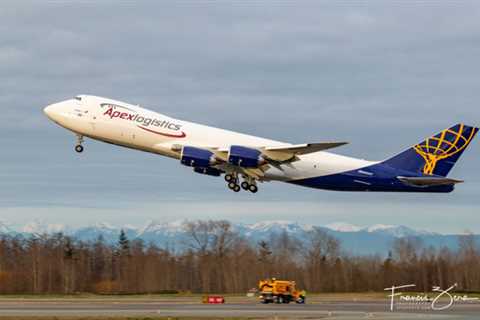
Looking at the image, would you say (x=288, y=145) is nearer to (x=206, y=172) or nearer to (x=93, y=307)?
(x=206, y=172)

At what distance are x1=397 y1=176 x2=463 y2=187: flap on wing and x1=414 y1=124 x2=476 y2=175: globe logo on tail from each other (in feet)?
8.53

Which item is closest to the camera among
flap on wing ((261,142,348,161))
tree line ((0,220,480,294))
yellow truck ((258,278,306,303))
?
flap on wing ((261,142,348,161))

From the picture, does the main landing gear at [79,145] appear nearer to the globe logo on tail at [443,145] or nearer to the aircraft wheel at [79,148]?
the aircraft wheel at [79,148]

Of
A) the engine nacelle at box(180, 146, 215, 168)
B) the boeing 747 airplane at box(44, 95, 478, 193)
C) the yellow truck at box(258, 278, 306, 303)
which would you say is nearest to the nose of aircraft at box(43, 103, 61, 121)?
the boeing 747 airplane at box(44, 95, 478, 193)

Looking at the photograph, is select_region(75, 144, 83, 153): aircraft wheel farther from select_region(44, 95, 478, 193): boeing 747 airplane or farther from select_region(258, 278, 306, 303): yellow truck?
select_region(258, 278, 306, 303): yellow truck

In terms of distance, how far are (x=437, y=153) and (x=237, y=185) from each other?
18.4 meters

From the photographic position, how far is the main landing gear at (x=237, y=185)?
83.6 meters

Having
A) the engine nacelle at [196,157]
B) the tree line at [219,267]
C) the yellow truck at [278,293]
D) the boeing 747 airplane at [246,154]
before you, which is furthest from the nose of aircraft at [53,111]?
the tree line at [219,267]

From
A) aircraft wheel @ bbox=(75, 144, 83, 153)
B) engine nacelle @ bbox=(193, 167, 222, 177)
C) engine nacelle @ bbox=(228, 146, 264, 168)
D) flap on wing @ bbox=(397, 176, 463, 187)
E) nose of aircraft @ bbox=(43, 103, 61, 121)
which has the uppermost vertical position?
nose of aircraft @ bbox=(43, 103, 61, 121)

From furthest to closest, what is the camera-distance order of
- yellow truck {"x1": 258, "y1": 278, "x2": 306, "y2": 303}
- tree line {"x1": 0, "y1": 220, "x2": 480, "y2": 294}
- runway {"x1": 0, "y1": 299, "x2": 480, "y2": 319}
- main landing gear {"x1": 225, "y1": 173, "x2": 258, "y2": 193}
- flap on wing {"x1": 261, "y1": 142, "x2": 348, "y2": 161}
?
tree line {"x1": 0, "y1": 220, "x2": 480, "y2": 294} → yellow truck {"x1": 258, "y1": 278, "x2": 306, "y2": 303} → main landing gear {"x1": 225, "y1": 173, "x2": 258, "y2": 193} → flap on wing {"x1": 261, "y1": 142, "x2": 348, "y2": 161} → runway {"x1": 0, "y1": 299, "x2": 480, "y2": 319}

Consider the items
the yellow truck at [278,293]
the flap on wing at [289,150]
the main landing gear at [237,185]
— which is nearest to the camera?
the flap on wing at [289,150]

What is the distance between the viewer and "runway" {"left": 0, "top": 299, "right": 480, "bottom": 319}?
228ft

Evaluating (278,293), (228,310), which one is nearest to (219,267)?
(278,293)

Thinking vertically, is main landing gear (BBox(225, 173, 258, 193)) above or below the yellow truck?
above
